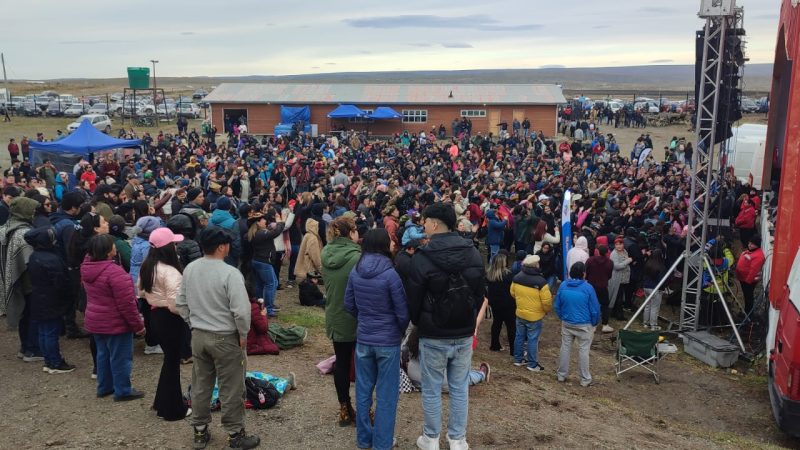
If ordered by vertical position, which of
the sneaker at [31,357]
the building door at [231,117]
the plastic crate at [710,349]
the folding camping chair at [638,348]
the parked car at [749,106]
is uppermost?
the parked car at [749,106]

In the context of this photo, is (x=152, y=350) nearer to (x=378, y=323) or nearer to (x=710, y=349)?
(x=378, y=323)

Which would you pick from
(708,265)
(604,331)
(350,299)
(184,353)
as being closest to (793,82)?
(708,265)

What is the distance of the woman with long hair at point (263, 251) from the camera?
323 inches

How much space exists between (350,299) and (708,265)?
7.18m

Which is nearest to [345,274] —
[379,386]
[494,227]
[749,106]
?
[379,386]

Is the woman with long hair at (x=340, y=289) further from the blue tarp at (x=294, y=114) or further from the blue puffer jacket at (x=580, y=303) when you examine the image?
the blue tarp at (x=294, y=114)

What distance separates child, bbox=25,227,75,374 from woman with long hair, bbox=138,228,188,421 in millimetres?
1538

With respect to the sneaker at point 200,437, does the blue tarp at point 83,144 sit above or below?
above

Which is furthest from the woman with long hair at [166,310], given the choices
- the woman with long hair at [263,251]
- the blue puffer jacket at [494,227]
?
the blue puffer jacket at [494,227]

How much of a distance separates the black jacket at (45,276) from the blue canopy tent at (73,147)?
12.7 meters

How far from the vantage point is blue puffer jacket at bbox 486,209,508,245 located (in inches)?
481

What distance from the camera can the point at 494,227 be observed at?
1227cm

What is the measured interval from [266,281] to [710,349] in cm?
632

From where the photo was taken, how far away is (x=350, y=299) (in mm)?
4762
